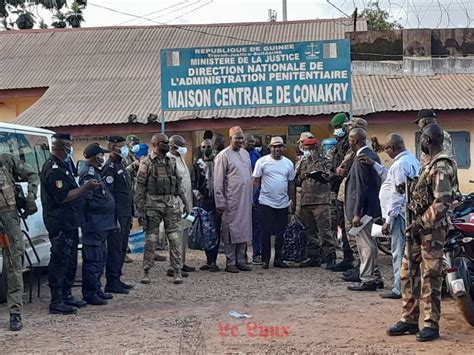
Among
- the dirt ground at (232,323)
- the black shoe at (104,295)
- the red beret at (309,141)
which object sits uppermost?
the red beret at (309,141)

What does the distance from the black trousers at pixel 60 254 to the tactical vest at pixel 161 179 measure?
1592 millimetres

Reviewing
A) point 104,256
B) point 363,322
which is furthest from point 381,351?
point 104,256

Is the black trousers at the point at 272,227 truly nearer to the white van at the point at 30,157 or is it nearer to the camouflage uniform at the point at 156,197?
the camouflage uniform at the point at 156,197

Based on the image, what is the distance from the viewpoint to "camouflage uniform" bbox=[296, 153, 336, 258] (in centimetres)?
1027

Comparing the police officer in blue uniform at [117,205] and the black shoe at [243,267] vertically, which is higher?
the police officer in blue uniform at [117,205]

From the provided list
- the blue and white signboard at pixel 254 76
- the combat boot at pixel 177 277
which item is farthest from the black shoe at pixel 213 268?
the blue and white signboard at pixel 254 76

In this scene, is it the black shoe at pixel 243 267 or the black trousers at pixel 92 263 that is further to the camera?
the black shoe at pixel 243 267

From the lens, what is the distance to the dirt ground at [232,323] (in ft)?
20.0

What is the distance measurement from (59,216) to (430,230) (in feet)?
12.0

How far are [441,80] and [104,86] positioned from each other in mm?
9151

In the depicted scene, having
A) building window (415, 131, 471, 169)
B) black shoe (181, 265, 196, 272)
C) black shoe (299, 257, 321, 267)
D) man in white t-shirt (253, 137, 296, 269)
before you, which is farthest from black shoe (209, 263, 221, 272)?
building window (415, 131, 471, 169)

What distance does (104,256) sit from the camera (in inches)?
327

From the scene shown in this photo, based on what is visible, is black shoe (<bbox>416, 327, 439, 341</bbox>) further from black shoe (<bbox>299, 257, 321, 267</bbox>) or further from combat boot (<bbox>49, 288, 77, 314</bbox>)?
black shoe (<bbox>299, 257, 321, 267</bbox>)

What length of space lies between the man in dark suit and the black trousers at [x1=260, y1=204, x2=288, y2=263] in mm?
1980
